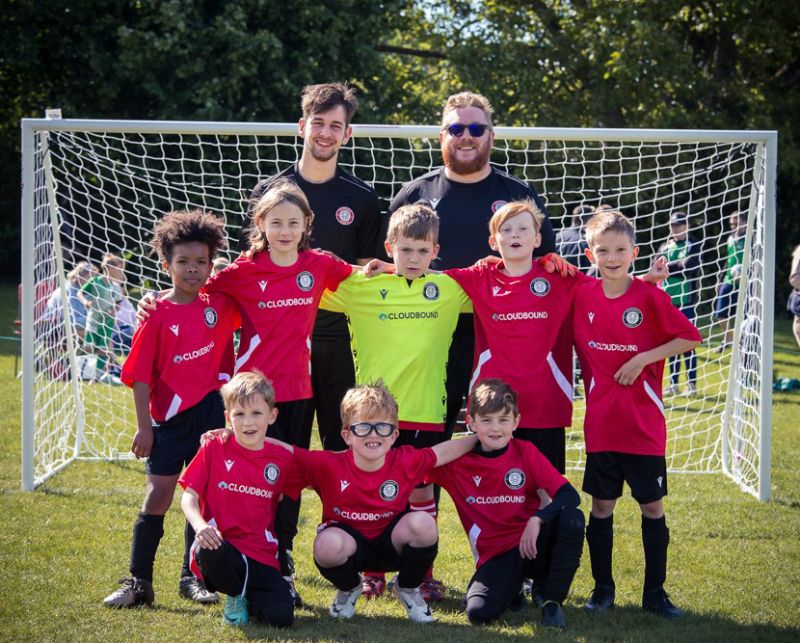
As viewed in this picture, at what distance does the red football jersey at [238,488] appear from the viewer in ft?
13.1

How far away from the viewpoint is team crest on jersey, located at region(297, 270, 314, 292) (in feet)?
14.2

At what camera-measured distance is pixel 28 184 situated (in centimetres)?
604

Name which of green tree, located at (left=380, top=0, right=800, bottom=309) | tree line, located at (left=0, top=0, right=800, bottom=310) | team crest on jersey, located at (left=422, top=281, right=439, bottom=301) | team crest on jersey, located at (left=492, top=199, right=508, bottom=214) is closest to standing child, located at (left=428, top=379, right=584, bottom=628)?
team crest on jersey, located at (left=422, top=281, right=439, bottom=301)

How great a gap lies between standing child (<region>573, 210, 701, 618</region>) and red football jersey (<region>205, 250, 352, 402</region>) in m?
1.23

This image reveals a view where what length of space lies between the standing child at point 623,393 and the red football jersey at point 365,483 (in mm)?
819

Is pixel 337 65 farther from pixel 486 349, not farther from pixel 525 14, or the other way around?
pixel 486 349

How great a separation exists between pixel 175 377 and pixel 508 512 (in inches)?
64.1

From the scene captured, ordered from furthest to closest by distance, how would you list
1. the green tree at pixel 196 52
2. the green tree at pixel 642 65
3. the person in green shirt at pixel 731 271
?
the green tree at pixel 642 65, the green tree at pixel 196 52, the person in green shirt at pixel 731 271

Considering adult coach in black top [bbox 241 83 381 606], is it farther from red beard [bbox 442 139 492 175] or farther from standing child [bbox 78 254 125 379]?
standing child [bbox 78 254 125 379]

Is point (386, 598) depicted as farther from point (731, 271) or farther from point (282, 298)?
point (731, 271)

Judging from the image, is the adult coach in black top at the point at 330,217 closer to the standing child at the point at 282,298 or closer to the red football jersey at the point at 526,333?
the standing child at the point at 282,298

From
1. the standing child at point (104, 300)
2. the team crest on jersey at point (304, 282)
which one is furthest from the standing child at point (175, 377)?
the standing child at point (104, 300)

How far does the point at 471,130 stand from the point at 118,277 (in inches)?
196

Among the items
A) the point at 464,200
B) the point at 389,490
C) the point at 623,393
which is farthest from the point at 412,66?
the point at 389,490
